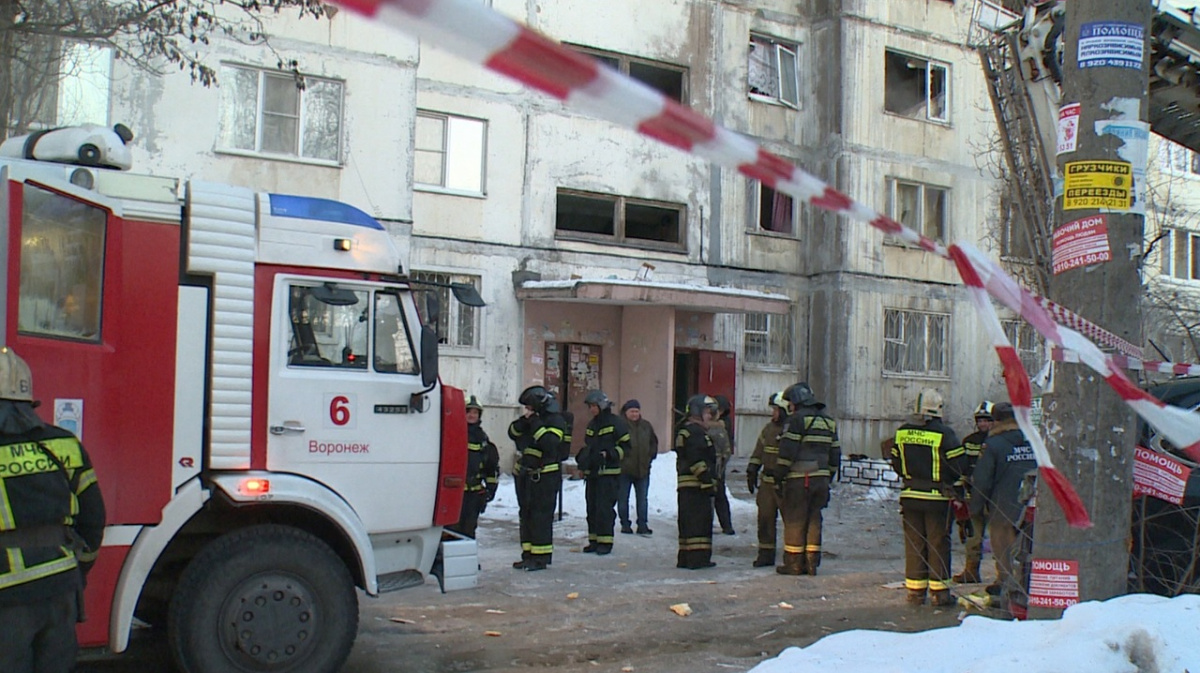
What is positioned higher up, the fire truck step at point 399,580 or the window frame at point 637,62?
the window frame at point 637,62

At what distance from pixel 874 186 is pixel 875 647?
1931cm

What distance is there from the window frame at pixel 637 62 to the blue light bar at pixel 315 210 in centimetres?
1440

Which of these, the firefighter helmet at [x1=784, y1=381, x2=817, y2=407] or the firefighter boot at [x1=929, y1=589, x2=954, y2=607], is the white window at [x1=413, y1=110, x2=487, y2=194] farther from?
the firefighter boot at [x1=929, y1=589, x2=954, y2=607]

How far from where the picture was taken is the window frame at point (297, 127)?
1739cm

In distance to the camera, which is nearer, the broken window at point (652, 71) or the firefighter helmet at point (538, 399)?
the firefighter helmet at point (538, 399)

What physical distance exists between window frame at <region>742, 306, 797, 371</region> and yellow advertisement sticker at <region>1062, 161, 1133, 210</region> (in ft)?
58.9

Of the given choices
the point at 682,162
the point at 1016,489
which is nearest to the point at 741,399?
the point at 682,162

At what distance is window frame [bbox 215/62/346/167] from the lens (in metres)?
17.4

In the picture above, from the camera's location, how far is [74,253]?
5910 millimetres

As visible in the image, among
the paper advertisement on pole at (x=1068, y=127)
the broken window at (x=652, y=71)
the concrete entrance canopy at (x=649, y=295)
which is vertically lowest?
the paper advertisement on pole at (x=1068, y=127)

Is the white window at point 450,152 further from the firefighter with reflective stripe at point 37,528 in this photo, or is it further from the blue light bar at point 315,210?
the firefighter with reflective stripe at point 37,528

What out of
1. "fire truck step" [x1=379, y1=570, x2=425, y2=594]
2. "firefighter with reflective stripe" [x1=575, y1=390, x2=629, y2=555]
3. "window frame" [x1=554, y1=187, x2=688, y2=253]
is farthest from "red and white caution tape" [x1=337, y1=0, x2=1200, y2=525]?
"window frame" [x1=554, y1=187, x2=688, y2=253]

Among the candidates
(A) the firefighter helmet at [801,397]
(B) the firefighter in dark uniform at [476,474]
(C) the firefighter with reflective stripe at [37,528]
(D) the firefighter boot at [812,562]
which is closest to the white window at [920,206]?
(A) the firefighter helmet at [801,397]

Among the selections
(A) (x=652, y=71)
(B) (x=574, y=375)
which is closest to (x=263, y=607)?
(B) (x=574, y=375)
